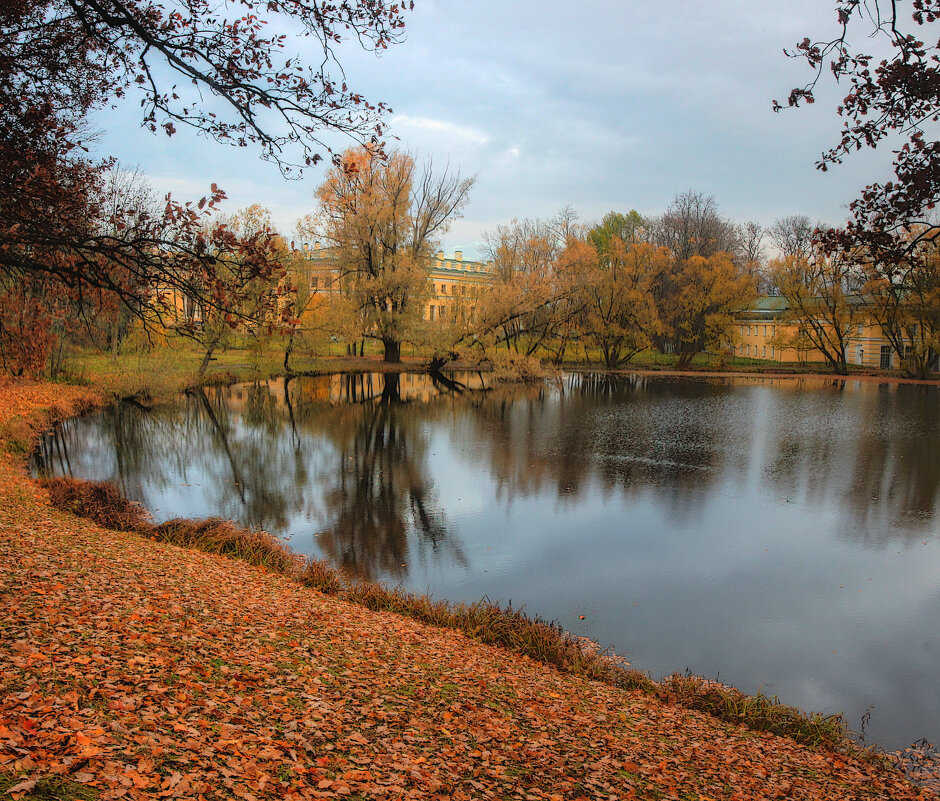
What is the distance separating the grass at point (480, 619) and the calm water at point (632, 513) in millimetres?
546

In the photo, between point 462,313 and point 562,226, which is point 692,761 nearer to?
point 462,313

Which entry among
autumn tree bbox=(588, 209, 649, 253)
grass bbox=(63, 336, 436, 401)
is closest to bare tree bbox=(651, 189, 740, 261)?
autumn tree bbox=(588, 209, 649, 253)

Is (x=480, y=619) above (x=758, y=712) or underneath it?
above

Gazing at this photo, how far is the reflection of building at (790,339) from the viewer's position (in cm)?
5219

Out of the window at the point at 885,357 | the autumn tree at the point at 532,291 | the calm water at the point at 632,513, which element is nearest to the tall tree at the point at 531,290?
the autumn tree at the point at 532,291

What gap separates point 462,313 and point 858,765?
36.1 meters

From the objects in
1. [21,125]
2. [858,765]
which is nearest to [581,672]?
[858,765]

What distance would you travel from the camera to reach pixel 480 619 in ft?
25.5

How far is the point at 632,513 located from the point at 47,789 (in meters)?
11.1

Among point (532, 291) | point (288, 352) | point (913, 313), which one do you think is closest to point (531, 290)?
point (532, 291)

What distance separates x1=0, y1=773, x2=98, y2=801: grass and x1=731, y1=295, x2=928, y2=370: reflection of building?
183ft

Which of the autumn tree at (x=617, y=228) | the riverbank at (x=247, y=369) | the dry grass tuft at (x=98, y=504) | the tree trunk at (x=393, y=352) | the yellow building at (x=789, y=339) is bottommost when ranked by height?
the dry grass tuft at (x=98, y=504)

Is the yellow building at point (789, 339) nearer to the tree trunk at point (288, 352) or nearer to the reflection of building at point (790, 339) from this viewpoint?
the reflection of building at point (790, 339)

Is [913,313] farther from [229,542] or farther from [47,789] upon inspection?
[47,789]
